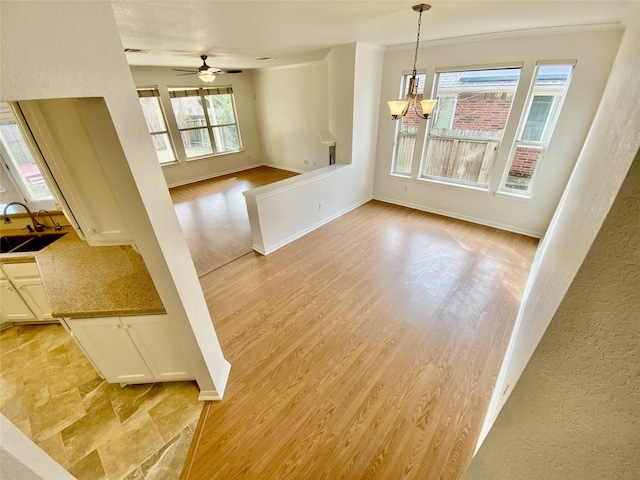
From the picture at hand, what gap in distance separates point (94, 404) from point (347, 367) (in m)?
1.98

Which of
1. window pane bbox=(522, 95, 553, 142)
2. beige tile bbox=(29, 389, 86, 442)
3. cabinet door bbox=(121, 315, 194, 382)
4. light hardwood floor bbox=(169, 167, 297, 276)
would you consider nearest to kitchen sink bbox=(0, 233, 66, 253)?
light hardwood floor bbox=(169, 167, 297, 276)

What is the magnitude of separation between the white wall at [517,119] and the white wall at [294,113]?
79.7 inches

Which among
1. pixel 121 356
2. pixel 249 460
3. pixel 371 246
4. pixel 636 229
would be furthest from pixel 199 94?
pixel 636 229

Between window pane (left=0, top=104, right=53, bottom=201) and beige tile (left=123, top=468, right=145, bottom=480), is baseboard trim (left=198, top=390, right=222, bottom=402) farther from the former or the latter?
window pane (left=0, top=104, right=53, bottom=201)

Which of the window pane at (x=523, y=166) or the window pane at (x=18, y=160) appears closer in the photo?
the window pane at (x=18, y=160)

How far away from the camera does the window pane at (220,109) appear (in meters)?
6.80

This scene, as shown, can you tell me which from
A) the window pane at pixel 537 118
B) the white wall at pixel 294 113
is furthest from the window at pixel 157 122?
the window pane at pixel 537 118

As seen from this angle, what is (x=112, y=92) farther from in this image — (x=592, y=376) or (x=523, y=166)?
(x=523, y=166)

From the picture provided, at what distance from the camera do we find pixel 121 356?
1.90 metres

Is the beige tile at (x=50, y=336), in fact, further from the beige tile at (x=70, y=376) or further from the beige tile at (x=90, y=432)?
the beige tile at (x=90, y=432)

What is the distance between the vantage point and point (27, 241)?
263 cm

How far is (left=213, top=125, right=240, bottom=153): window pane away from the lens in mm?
7148

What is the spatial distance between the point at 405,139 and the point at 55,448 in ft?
18.1

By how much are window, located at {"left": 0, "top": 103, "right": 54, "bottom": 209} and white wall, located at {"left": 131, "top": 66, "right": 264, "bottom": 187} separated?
8.70ft
